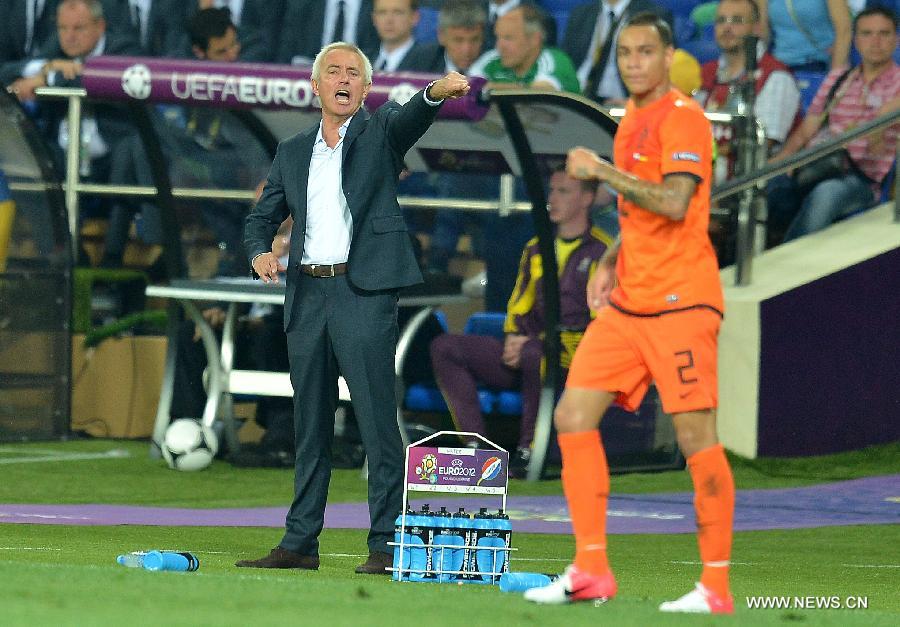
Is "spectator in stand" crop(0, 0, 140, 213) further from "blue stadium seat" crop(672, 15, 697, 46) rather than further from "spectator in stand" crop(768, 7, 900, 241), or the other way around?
"spectator in stand" crop(768, 7, 900, 241)

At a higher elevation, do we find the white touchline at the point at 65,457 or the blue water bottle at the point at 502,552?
the blue water bottle at the point at 502,552

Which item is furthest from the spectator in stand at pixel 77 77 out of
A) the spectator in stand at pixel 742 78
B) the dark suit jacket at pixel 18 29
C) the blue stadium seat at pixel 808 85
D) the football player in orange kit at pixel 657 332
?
the football player in orange kit at pixel 657 332

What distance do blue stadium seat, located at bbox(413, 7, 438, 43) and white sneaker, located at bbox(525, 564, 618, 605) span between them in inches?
436

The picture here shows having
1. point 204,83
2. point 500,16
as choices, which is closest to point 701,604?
point 204,83

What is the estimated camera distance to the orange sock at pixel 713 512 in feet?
19.3

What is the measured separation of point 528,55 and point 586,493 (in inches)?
345

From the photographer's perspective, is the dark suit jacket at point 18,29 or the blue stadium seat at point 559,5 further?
the dark suit jacket at point 18,29

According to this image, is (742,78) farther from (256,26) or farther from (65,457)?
(65,457)

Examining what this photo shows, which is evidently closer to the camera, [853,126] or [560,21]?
[853,126]

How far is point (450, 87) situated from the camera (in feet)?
22.4

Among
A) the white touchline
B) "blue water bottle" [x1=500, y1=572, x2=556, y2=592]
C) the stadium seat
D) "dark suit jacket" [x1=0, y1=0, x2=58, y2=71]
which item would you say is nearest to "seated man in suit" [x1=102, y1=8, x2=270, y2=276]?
the white touchline

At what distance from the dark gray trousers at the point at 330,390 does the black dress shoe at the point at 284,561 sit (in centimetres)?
3

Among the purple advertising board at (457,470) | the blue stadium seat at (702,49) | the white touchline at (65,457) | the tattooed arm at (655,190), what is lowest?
the white touchline at (65,457)

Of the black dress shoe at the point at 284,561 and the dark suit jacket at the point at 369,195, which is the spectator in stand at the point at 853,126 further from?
the black dress shoe at the point at 284,561
